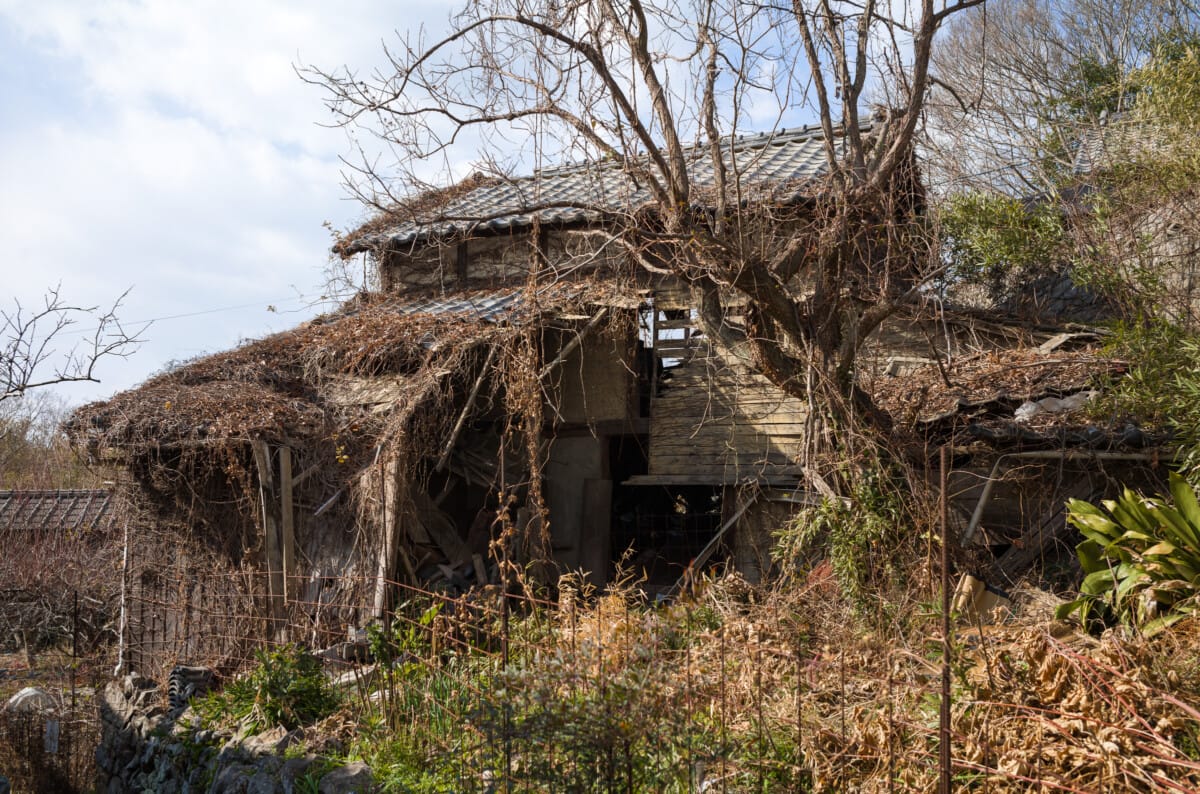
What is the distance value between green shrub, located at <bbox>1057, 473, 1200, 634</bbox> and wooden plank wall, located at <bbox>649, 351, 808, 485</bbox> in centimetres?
452

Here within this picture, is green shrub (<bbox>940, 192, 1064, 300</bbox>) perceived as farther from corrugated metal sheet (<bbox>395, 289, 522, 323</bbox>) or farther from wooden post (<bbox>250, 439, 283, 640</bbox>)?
wooden post (<bbox>250, 439, 283, 640</bbox>)

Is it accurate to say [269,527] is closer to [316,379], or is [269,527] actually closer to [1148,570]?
[316,379]

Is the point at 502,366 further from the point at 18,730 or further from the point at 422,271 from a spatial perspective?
the point at 18,730

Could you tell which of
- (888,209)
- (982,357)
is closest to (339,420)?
(888,209)

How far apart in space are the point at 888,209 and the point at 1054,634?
A: 12.9ft

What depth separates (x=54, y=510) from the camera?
19281mm

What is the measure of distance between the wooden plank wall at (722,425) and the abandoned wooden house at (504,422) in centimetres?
3

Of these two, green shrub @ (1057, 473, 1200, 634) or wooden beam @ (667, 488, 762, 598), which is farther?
wooden beam @ (667, 488, 762, 598)

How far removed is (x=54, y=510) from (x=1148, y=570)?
19439 mm

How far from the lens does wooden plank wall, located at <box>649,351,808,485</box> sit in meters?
10.9

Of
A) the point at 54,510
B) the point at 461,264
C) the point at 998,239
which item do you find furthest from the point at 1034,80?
the point at 54,510

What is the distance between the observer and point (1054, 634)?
5734 mm

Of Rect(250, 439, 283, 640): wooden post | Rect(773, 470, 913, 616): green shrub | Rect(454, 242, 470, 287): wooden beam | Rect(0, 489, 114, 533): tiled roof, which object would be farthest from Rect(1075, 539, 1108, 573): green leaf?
Rect(0, 489, 114, 533): tiled roof

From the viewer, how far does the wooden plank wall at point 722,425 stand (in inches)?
431
